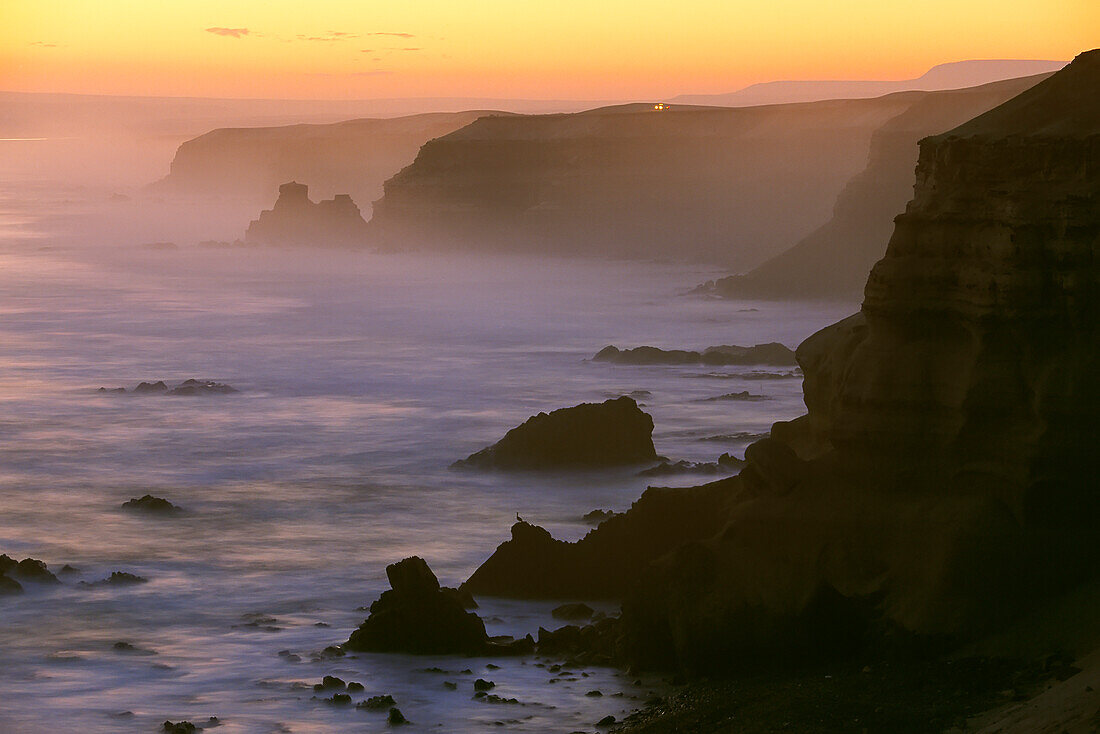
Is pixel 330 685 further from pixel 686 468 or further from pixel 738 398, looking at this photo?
pixel 738 398

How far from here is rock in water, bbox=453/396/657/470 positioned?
170ft

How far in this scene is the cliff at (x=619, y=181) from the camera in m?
176

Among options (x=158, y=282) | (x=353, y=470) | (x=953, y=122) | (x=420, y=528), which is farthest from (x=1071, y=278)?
(x=158, y=282)

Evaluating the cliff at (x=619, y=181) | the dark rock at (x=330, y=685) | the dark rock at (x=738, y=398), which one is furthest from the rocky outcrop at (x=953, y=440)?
the cliff at (x=619, y=181)

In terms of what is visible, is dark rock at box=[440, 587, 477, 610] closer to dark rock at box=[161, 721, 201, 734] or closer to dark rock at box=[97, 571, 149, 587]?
dark rock at box=[161, 721, 201, 734]

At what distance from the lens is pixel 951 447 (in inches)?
993

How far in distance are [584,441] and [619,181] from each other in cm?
13068

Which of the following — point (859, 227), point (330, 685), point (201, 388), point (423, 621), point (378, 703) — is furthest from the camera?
point (859, 227)

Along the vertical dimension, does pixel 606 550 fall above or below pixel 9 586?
above

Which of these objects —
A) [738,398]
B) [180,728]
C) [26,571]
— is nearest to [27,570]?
[26,571]

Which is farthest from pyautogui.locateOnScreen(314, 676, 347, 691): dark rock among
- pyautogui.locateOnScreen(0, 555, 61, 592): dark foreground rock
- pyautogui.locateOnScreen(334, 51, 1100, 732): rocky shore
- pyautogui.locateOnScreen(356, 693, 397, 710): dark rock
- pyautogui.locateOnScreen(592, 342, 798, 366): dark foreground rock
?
pyautogui.locateOnScreen(592, 342, 798, 366): dark foreground rock

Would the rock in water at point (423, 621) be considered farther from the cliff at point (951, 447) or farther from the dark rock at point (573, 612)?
the cliff at point (951, 447)

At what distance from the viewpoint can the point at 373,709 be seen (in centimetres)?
2747

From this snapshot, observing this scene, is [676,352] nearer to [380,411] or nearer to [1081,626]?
[380,411]
